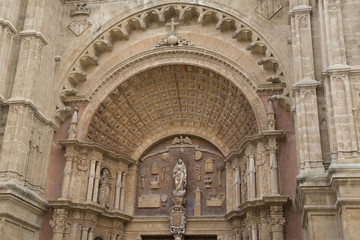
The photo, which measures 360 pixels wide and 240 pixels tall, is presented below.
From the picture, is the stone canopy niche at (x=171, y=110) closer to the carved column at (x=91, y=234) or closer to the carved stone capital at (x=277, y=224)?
the carved column at (x=91, y=234)

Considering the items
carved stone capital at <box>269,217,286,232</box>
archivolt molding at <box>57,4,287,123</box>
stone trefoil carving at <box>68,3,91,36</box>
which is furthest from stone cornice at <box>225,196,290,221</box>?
stone trefoil carving at <box>68,3,91,36</box>

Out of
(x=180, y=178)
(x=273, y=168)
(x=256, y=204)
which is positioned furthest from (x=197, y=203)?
(x=273, y=168)

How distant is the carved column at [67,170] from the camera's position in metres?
14.0

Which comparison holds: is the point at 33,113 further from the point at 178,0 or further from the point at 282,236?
the point at 282,236

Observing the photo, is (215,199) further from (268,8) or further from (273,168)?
(268,8)

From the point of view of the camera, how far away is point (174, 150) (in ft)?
54.7

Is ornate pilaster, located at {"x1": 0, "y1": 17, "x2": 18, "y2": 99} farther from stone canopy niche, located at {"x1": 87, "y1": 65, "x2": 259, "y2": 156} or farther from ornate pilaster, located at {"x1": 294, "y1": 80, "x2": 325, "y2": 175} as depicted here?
ornate pilaster, located at {"x1": 294, "y1": 80, "x2": 325, "y2": 175}

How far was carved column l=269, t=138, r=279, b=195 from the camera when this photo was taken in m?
13.0

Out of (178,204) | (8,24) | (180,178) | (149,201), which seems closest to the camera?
(8,24)

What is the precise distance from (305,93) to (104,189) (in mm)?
7242

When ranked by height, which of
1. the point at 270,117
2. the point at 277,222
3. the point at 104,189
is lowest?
the point at 277,222

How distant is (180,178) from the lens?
620 inches

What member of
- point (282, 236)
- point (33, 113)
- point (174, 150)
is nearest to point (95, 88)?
point (33, 113)

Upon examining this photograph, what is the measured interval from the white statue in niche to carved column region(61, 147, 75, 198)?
3.59 m
